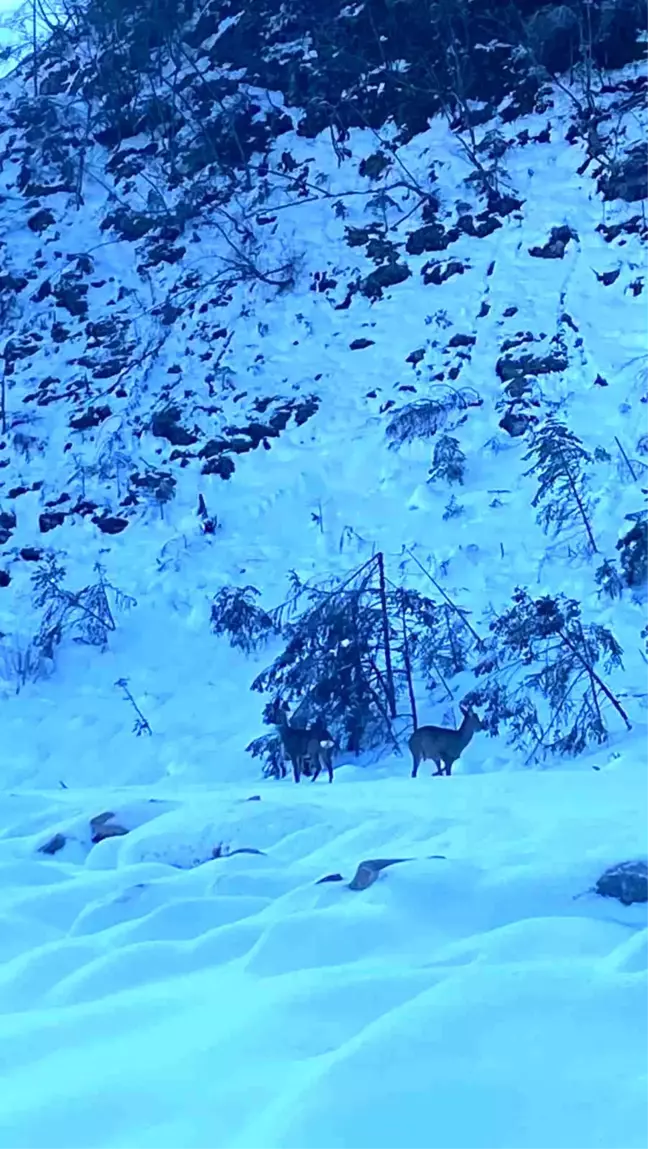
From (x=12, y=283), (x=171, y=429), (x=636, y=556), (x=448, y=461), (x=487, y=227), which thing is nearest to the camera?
(x=636, y=556)

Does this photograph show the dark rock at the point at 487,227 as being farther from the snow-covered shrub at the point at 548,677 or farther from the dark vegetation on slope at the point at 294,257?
the snow-covered shrub at the point at 548,677

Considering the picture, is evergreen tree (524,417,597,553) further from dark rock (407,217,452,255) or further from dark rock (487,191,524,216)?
dark rock (487,191,524,216)

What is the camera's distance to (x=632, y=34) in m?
16.0

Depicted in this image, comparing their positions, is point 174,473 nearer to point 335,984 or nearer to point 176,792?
point 176,792

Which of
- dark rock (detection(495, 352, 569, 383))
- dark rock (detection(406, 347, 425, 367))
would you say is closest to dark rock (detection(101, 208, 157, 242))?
dark rock (detection(406, 347, 425, 367))

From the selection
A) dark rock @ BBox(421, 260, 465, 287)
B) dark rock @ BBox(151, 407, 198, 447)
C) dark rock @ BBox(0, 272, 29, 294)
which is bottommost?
dark rock @ BBox(151, 407, 198, 447)

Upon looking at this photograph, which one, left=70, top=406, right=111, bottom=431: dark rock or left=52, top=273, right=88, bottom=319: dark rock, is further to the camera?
left=52, top=273, right=88, bottom=319: dark rock

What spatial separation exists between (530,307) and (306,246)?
157 inches

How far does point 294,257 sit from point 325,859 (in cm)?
1242

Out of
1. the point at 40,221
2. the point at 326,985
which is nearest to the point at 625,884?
the point at 326,985

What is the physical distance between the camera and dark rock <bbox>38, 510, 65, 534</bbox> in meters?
12.5

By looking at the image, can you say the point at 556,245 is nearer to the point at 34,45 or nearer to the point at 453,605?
the point at 453,605

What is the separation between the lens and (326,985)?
9.05 ft

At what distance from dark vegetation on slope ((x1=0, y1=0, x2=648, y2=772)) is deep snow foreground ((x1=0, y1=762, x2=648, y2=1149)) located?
3.14 meters
